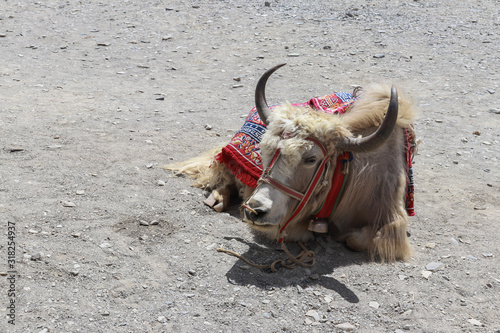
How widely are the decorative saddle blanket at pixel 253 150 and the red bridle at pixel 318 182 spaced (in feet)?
1.93

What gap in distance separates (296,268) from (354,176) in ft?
→ 2.79

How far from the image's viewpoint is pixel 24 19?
34.3 ft

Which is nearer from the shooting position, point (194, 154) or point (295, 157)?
point (295, 157)

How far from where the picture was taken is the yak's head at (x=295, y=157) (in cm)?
377

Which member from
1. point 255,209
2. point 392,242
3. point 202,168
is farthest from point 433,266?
point 202,168

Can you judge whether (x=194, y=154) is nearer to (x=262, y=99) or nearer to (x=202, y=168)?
(x=202, y=168)

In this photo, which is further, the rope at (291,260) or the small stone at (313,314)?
the rope at (291,260)

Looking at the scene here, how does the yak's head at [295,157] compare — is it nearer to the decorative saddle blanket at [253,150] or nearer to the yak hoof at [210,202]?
the decorative saddle blanket at [253,150]

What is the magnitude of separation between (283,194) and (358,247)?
820 millimetres

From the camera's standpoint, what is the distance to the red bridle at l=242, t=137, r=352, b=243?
387 centimetres

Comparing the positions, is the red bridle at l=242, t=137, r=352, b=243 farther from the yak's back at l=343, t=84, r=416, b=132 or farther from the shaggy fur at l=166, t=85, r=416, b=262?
the yak's back at l=343, t=84, r=416, b=132

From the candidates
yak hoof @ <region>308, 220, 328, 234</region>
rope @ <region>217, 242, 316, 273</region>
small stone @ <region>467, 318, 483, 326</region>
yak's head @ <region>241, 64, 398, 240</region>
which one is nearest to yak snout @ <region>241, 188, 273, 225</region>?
yak's head @ <region>241, 64, 398, 240</region>

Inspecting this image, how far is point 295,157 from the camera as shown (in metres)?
3.82

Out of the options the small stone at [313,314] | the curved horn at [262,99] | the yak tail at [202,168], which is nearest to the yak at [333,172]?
the curved horn at [262,99]
